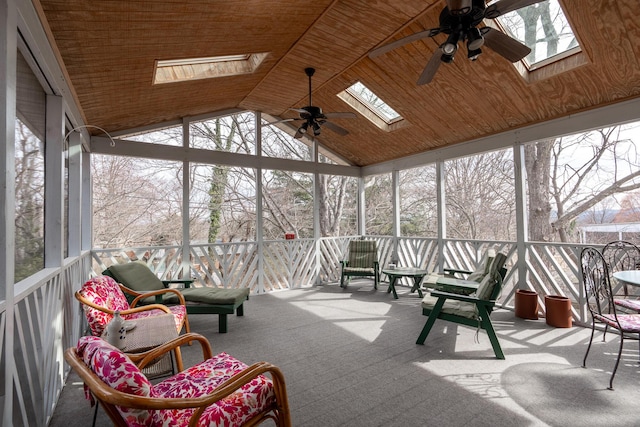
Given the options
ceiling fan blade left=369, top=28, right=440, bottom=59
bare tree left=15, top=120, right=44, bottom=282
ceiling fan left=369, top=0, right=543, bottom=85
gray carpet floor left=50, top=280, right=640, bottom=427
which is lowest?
gray carpet floor left=50, top=280, right=640, bottom=427

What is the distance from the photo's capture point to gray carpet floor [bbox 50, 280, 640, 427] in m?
2.15

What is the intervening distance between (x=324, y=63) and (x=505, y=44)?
91.7 inches

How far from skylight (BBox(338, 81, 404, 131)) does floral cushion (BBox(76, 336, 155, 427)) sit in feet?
16.2

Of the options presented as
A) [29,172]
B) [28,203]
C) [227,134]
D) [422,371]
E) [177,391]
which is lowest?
[422,371]

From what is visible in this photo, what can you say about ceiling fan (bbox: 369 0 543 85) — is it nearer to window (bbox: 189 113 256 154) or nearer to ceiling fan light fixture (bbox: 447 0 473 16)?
ceiling fan light fixture (bbox: 447 0 473 16)

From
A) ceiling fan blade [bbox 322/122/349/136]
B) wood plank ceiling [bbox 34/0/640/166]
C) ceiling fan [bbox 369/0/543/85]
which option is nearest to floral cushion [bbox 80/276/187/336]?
wood plank ceiling [bbox 34/0/640/166]

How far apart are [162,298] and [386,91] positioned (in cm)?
407

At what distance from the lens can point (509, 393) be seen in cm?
239

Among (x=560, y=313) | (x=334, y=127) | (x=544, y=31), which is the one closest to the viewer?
(x=544, y=31)

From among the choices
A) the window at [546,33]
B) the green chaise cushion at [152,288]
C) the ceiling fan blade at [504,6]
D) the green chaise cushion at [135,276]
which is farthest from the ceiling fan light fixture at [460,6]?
the green chaise cushion at [135,276]

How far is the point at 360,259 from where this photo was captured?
6.47 metres

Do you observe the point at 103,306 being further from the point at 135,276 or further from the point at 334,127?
the point at 334,127

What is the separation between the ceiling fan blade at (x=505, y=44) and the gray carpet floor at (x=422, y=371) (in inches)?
102

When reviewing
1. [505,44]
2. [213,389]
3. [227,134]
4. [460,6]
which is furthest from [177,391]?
[227,134]
